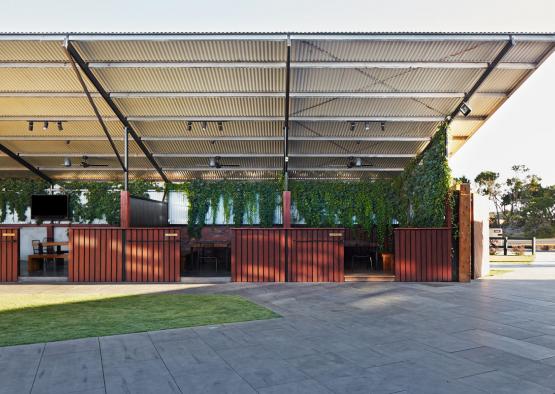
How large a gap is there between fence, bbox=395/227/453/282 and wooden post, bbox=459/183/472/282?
1.00 ft

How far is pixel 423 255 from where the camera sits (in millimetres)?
12156

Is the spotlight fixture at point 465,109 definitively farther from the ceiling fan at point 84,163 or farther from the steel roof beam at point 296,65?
the ceiling fan at point 84,163

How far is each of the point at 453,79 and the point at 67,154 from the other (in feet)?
38.9

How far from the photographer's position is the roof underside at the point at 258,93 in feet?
34.2

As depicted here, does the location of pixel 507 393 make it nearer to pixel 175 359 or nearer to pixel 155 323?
pixel 175 359

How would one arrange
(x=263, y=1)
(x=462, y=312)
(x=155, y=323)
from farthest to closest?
(x=263, y=1)
(x=462, y=312)
(x=155, y=323)

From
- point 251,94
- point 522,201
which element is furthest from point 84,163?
point 522,201

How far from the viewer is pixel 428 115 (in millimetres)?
12438

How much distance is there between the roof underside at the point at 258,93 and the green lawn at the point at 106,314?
5267mm

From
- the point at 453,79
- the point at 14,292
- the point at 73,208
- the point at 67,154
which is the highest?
the point at 453,79

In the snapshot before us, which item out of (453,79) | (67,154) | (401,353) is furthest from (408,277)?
(67,154)

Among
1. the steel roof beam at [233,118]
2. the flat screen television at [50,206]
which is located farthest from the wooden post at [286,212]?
the flat screen television at [50,206]

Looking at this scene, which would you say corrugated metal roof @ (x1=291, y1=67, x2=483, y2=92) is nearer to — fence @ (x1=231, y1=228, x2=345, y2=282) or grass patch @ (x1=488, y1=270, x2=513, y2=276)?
fence @ (x1=231, y1=228, x2=345, y2=282)

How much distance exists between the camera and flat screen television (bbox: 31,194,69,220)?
1560cm
